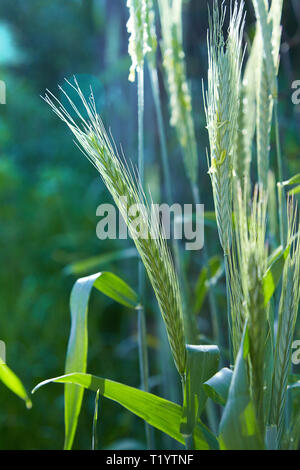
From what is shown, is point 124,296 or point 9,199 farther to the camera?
point 9,199

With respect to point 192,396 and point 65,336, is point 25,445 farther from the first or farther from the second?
point 192,396

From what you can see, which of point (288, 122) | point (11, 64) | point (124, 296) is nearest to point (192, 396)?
point (124, 296)

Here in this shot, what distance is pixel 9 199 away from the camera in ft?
4.71

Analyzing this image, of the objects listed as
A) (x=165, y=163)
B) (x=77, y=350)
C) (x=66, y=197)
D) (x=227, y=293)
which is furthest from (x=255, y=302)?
(x=66, y=197)

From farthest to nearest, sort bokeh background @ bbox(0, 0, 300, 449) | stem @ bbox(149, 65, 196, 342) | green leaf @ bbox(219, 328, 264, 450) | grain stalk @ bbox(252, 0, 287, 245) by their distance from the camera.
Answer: bokeh background @ bbox(0, 0, 300, 449) < stem @ bbox(149, 65, 196, 342) < grain stalk @ bbox(252, 0, 287, 245) < green leaf @ bbox(219, 328, 264, 450)

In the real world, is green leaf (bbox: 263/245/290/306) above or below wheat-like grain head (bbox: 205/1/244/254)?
below

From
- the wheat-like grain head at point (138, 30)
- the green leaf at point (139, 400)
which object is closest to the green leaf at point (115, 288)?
the green leaf at point (139, 400)

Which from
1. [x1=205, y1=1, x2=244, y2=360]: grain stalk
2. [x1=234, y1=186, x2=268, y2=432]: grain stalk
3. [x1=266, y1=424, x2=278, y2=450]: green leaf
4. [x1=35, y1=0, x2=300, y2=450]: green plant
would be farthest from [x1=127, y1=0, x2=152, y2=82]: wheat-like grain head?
[x1=266, y1=424, x2=278, y2=450]: green leaf

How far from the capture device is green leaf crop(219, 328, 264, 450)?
36 cm

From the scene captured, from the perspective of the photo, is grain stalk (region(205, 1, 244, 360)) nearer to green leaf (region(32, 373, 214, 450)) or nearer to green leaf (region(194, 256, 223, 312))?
green leaf (region(32, 373, 214, 450))

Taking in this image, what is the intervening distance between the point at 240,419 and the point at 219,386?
6 centimetres

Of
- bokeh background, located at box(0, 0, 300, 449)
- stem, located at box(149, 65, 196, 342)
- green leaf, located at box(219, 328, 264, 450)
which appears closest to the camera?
green leaf, located at box(219, 328, 264, 450)

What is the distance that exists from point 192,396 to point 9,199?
3.67 feet

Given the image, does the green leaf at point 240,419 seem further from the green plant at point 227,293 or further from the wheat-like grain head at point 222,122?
the wheat-like grain head at point 222,122
